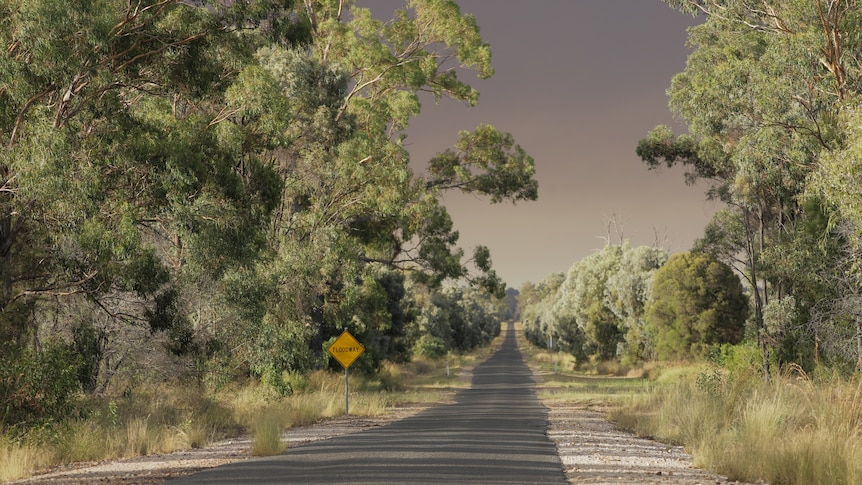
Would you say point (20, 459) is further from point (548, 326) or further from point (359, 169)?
point (548, 326)

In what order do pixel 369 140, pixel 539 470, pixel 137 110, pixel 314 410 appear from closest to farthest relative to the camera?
pixel 539 470, pixel 137 110, pixel 314 410, pixel 369 140

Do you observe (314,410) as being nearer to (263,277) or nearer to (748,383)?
(263,277)

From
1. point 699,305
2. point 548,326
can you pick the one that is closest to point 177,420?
point 699,305

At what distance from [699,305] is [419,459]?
4231 cm

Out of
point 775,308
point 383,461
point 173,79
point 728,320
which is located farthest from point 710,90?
point 728,320

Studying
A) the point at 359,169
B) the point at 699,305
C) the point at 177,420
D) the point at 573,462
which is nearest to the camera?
the point at 573,462

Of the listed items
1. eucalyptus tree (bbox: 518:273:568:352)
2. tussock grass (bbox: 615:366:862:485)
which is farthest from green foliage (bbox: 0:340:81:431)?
eucalyptus tree (bbox: 518:273:568:352)

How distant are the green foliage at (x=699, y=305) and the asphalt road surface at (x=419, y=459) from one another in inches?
1267

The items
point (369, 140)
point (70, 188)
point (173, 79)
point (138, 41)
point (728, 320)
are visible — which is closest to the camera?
point (70, 188)

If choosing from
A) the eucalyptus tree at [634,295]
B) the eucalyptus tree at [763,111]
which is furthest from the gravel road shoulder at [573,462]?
the eucalyptus tree at [634,295]

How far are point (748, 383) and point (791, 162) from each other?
8.58m

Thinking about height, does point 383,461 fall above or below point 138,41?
below

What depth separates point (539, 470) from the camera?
470 inches

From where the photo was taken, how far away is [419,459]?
1273cm
